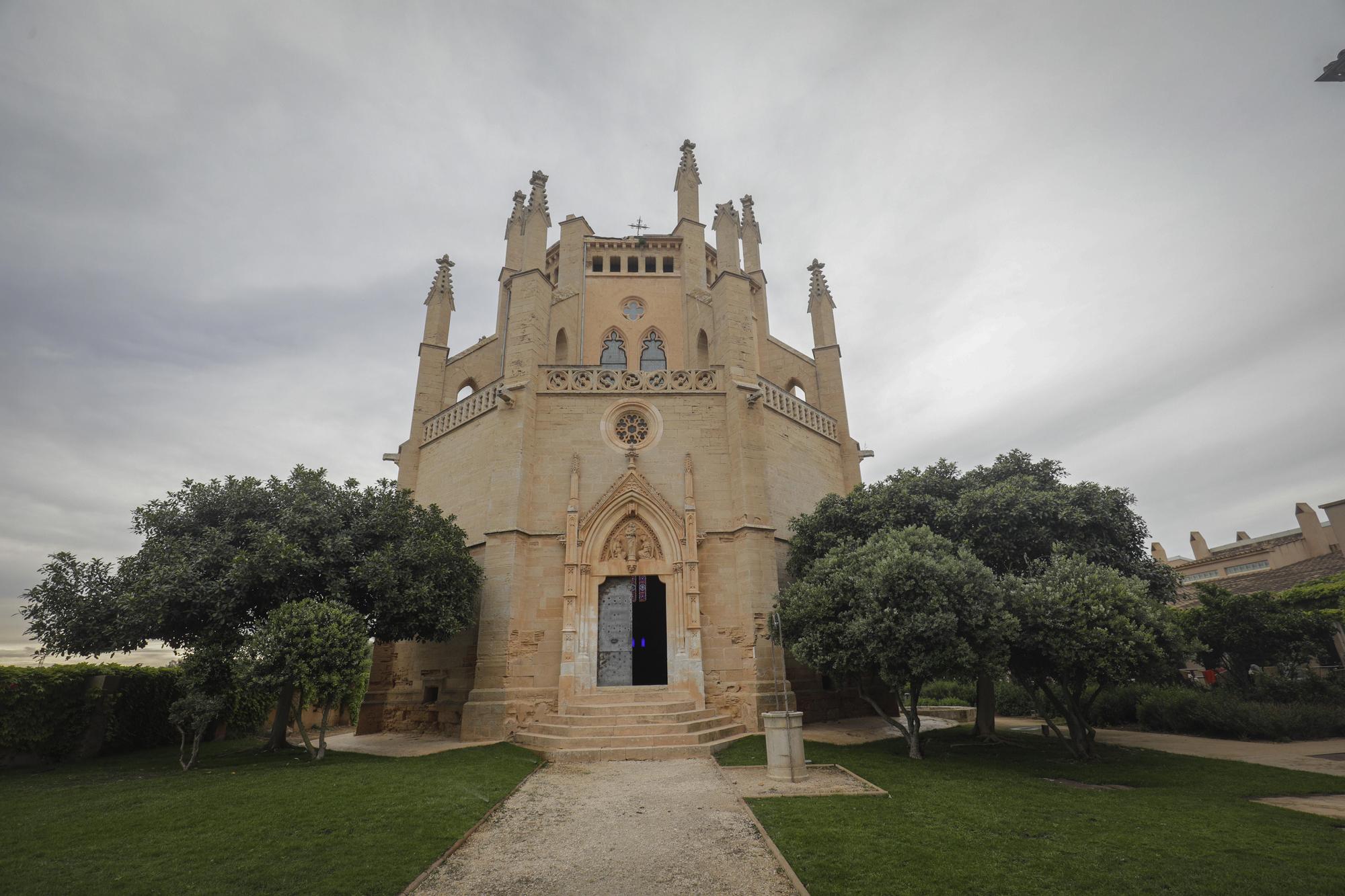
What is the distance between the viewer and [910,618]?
39.8 ft

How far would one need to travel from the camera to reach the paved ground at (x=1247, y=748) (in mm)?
11914

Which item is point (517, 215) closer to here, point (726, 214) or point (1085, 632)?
point (726, 214)

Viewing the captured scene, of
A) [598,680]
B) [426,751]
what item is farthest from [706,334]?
[426,751]

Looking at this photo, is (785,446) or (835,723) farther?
(785,446)

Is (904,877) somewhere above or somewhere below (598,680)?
below

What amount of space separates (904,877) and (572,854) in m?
3.72

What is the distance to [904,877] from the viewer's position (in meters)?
6.08

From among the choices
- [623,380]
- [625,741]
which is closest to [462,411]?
[623,380]

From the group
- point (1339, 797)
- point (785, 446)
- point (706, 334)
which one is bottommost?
point (1339, 797)

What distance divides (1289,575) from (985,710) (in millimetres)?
22092

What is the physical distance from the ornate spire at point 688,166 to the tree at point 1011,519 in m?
14.9

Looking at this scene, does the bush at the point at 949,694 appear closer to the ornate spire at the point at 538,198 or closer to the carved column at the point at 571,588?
the carved column at the point at 571,588

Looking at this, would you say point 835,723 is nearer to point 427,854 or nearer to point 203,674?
point 427,854

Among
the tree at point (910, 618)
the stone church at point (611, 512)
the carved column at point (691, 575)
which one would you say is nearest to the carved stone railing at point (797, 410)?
the stone church at point (611, 512)
